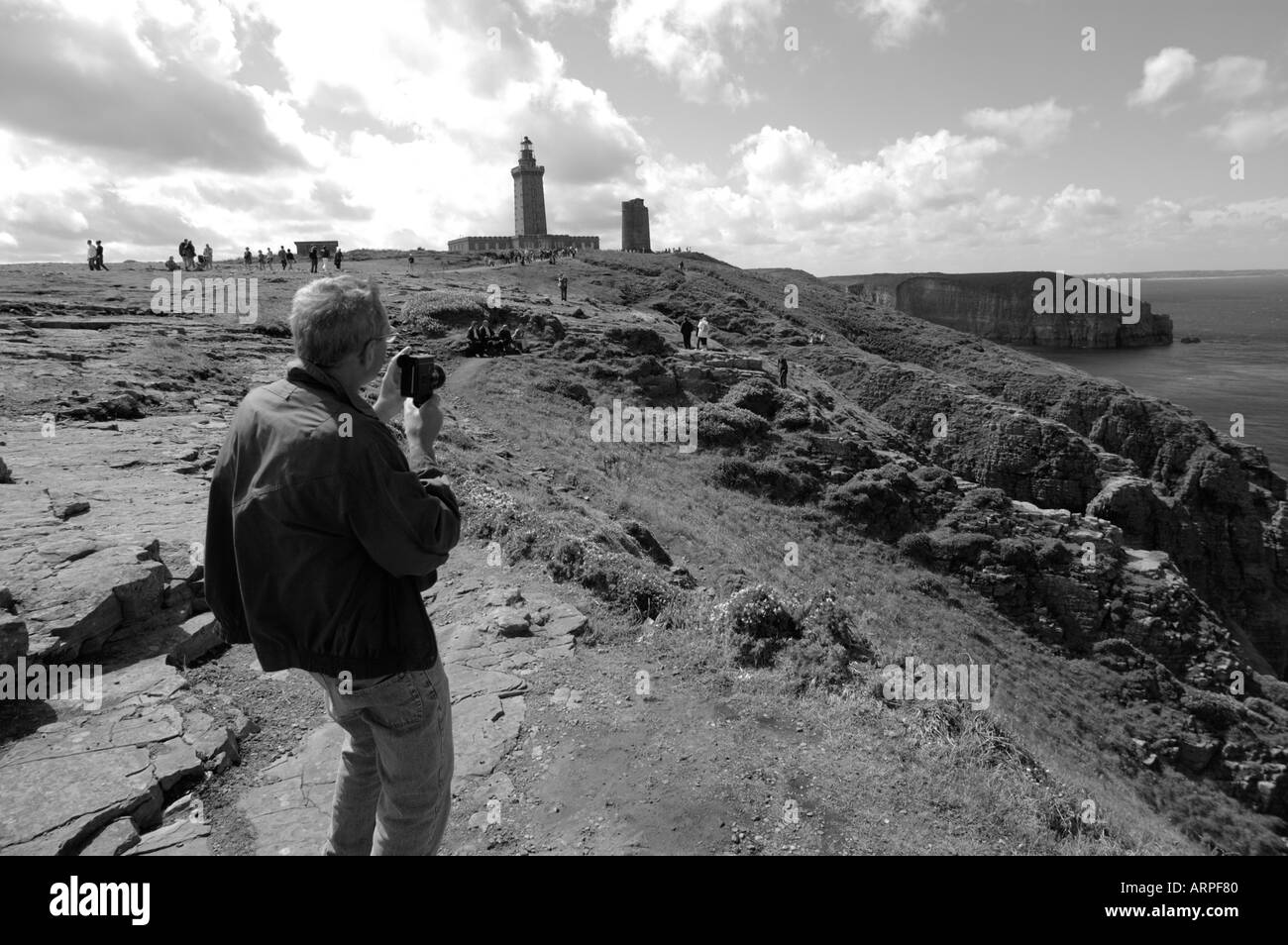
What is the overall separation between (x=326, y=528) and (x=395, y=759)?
3.32 ft

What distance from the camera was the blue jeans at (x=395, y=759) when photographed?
2.72 metres

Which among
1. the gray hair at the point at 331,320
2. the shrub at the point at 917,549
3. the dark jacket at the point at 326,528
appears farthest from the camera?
the shrub at the point at 917,549

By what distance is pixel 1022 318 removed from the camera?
114938mm

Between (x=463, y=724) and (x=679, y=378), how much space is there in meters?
26.2

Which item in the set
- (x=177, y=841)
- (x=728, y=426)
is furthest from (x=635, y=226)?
(x=177, y=841)

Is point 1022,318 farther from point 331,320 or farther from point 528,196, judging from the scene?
point 331,320

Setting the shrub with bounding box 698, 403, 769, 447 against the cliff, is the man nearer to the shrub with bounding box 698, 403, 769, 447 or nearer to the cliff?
the shrub with bounding box 698, 403, 769, 447

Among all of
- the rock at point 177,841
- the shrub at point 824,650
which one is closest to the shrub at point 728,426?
the shrub at point 824,650

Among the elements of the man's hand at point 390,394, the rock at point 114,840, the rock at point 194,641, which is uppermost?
the man's hand at point 390,394

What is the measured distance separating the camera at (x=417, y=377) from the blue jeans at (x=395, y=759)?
1140 mm

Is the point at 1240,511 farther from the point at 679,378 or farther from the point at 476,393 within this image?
the point at 476,393

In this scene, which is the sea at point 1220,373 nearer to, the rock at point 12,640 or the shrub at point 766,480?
the shrub at point 766,480

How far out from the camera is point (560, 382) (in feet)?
87.5

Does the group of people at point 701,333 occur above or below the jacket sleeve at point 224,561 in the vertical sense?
above
